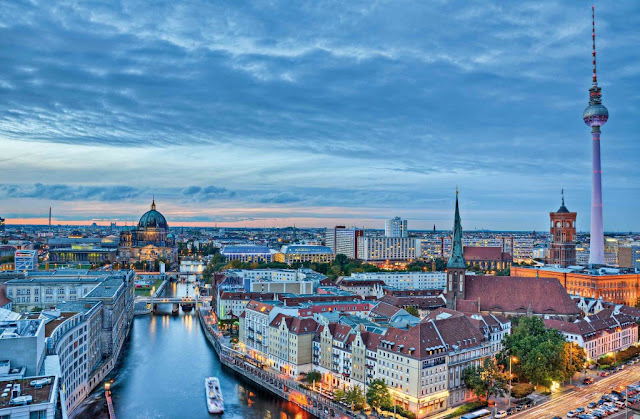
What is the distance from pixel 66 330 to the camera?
3756cm

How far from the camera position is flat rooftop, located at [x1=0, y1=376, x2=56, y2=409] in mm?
20875

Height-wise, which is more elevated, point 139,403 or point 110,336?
point 110,336

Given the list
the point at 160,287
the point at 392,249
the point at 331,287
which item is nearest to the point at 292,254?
the point at 392,249

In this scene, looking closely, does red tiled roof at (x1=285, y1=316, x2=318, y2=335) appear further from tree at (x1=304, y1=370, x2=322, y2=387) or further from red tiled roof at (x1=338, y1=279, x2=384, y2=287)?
red tiled roof at (x1=338, y1=279, x2=384, y2=287)

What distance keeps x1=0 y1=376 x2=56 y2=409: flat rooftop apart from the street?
29097 mm

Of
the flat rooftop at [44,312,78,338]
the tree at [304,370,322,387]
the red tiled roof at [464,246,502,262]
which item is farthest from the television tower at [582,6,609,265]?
the flat rooftop at [44,312,78,338]

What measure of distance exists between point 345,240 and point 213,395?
12862cm

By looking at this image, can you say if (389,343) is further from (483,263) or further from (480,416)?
(483,263)

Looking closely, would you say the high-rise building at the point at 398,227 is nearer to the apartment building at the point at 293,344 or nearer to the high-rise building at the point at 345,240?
the high-rise building at the point at 345,240

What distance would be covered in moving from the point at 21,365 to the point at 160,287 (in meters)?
83.8

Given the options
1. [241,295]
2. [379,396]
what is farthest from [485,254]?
[379,396]

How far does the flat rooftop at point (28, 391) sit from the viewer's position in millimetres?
20875

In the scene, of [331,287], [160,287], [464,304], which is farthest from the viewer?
[160,287]

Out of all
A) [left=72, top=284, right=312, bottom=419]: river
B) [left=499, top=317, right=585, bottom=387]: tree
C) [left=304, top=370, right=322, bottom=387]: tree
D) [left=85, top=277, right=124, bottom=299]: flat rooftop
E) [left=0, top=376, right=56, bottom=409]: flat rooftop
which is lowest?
[left=72, top=284, right=312, bottom=419]: river
